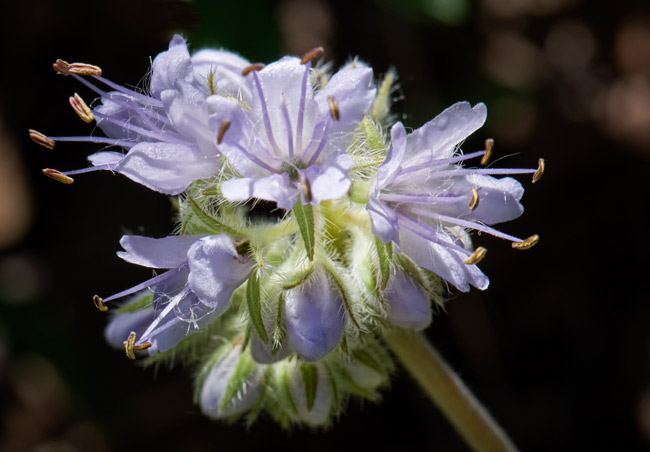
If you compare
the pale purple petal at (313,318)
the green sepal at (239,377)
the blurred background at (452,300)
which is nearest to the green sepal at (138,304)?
the green sepal at (239,377)

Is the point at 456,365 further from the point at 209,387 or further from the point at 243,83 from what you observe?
the point at 243,83

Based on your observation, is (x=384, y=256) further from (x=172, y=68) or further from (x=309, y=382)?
(x=172, y=68)

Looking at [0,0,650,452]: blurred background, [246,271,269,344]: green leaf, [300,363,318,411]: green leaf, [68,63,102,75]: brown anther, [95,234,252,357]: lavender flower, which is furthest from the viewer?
[0,0,650,452]: blurred background

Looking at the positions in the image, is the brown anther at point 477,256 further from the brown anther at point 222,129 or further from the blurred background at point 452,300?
the blurred background at point 452,300

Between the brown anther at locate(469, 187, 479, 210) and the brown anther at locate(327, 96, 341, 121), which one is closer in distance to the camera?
the brown anther at locate(327, 96, 341, 121)

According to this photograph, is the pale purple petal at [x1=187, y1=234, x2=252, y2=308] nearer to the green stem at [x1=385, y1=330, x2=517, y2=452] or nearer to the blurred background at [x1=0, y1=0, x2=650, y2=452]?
the green stem at [x1=385, y1=330, x2=517, y2=452]

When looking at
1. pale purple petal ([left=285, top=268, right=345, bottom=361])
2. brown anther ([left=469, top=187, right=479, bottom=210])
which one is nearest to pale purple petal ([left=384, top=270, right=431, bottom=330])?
pale purple petal ([left=285, top=268, right=345, bottom=361])

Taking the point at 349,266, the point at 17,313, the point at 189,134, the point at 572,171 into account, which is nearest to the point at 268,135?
the point at 189,134
